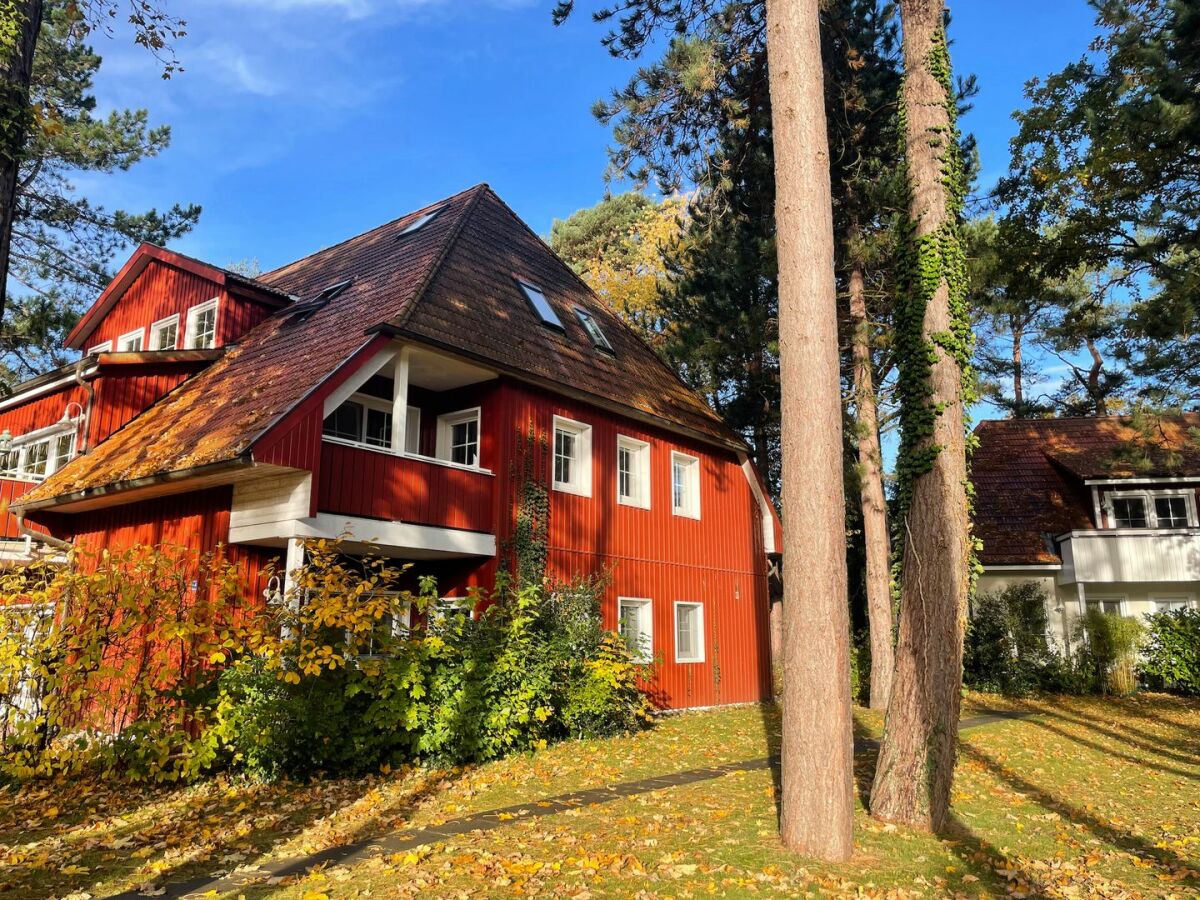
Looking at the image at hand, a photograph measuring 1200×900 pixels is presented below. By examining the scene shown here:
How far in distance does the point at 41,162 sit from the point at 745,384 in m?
20.6

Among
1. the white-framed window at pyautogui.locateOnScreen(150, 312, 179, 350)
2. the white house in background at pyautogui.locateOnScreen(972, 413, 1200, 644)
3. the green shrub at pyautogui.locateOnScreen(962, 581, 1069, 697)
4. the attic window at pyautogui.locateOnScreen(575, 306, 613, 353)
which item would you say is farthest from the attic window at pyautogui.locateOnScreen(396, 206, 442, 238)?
the white house in background at pyautogui.locateOnScreen(972, 413, 1200, 644)

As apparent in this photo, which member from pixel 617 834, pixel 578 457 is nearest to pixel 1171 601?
pixel 578 457

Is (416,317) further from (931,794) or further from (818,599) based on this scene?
(931,794)

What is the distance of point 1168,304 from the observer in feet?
50.5

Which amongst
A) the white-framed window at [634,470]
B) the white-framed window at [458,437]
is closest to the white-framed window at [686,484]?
the white-framed window at [634,470]

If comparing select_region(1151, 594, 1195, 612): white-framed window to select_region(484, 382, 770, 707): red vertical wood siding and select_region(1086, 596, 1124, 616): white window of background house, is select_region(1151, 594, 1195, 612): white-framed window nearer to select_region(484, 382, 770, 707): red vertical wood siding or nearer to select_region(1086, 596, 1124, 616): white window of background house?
select_region(1086, 596, 1124, 616): white window of background house

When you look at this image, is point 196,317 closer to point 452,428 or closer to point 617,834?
point 452,428

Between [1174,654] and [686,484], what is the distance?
13.6 metres

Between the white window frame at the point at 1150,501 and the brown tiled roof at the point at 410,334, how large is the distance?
41.8ft

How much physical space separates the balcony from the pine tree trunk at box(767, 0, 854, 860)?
63.2 ft

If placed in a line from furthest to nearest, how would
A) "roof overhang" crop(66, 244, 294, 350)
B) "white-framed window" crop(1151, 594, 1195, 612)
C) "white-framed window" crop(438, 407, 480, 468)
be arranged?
"white-framed window" crop(1151, 594, 1195, 612), "roof overhang" crop(66, 244, 294, 350), "white-framed window" crop(438, 407, 480, 468)

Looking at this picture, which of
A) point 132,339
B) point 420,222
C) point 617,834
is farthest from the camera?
point 420,222

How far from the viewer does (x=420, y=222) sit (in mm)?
18312

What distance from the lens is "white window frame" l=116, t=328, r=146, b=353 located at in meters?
17.4
